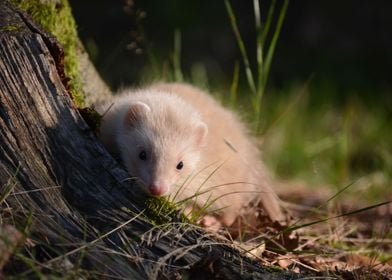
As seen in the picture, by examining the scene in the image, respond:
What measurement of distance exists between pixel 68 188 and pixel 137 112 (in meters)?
0.90

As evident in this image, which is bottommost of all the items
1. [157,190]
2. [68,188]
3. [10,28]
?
[157,190]

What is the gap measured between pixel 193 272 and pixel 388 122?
6.39m

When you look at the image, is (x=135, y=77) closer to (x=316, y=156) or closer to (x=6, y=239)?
(x=316, y=156)

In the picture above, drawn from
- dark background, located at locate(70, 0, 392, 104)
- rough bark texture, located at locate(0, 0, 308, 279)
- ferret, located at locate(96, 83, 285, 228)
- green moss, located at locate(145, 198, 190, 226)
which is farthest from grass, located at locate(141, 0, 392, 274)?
dark background, located at locate(70, 0, 392, 104)

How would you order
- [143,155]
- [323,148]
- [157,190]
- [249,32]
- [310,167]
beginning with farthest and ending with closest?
1. [249,32]
2. [310,167]
3. [323,148]
4. [143,155]
5. [157,190]

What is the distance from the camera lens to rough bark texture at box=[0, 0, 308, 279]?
3.17m

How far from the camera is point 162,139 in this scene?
424 centimetres

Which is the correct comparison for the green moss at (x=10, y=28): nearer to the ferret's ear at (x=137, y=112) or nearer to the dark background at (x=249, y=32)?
the ferret's ear at (x=137, y=112)

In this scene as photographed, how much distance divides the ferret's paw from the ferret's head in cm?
27

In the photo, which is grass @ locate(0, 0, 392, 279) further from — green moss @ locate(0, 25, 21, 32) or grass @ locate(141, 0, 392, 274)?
green moss @ locate(0, 25, 21, 32)

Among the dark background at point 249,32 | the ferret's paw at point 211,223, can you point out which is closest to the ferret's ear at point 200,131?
the ferret's paw at point 211,223

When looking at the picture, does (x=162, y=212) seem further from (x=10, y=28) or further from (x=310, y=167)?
(x=310, y=167)

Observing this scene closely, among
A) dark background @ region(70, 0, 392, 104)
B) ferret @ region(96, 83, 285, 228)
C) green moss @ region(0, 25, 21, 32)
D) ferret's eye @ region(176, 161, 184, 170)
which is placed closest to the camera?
green moss @ region(0, 25, 21, 32)

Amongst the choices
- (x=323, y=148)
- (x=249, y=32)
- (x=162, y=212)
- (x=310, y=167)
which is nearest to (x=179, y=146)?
(x=162, y=212)
